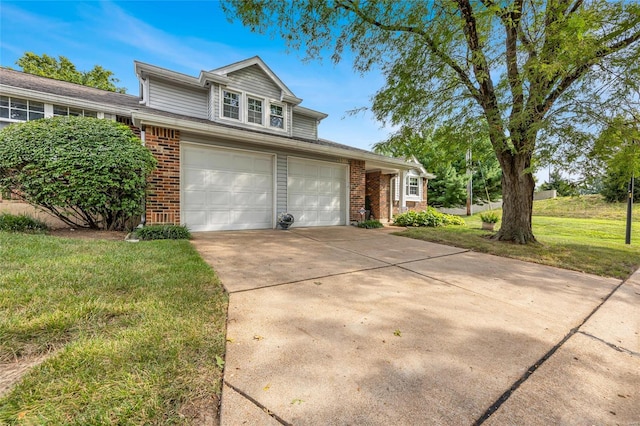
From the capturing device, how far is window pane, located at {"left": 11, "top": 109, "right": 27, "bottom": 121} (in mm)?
6914

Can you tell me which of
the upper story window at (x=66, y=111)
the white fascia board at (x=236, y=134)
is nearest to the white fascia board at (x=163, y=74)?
the upper story window at (x=66, y=111)

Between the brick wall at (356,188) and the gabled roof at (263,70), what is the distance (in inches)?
130

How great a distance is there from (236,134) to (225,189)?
1560 millimetres

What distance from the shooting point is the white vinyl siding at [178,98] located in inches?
336

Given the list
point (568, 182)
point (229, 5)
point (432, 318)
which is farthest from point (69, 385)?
point (568, 182)

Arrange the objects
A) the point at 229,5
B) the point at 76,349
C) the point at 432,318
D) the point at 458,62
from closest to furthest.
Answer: the point at 76,349, the point at 432,318, the point at 229,5, the point at 458,62

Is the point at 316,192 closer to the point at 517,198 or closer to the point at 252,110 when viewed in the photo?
the point at 252,110

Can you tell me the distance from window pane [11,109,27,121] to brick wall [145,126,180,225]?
360 cm

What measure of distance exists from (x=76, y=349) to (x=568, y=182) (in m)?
8.62

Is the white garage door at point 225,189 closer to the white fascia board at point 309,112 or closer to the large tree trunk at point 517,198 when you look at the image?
the white fascia board at point 309,112

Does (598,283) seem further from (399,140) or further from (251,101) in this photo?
(251,101)

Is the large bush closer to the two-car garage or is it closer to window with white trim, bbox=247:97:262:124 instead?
the two-car garage

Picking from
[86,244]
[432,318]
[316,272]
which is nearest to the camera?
[432,318]

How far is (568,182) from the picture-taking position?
6211 mm
